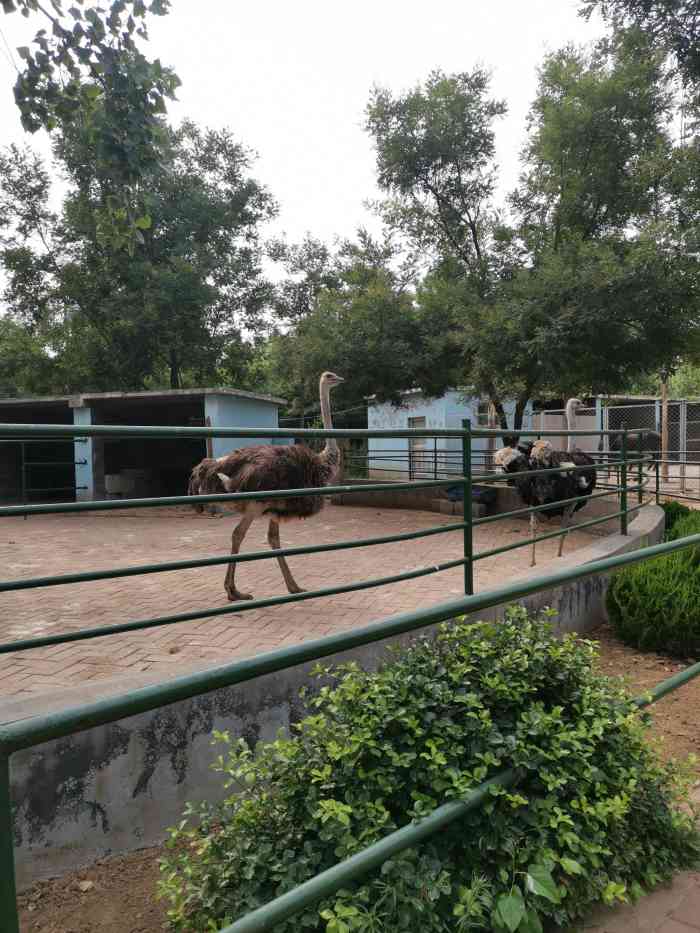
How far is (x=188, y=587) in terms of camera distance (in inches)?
242

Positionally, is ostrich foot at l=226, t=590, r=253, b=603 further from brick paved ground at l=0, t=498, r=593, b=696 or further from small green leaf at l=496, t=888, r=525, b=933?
small green leaf at l=496, t=888, r=525, b=933

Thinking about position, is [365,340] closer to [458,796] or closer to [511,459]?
[511,459]

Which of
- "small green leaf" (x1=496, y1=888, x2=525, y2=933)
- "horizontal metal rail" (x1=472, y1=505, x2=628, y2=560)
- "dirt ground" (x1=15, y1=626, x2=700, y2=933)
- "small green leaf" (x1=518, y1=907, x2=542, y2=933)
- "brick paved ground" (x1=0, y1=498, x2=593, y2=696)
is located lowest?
"dirt ground" (x1=15, y1=626, x2=700, y2=933)

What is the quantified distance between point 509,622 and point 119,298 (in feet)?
51.3

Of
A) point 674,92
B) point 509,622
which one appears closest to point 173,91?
point 509,622

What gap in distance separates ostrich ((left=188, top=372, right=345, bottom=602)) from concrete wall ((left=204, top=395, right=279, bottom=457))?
6.07 meters

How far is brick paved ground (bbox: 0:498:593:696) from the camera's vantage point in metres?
3.96

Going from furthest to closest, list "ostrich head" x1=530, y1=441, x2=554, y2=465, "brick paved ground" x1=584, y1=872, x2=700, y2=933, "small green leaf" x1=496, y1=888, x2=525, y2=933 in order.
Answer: "ostrich head" x1=530, y1=441, x2=554, y2=465 → "brick paved ground" x1=584, y1=872, x2=700, y2=933 → "small green leaf" x1=496, y1=888, x2=525, y2=933

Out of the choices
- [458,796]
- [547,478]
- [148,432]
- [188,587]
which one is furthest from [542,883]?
[547,478]

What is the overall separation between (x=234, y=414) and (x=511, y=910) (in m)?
11.9

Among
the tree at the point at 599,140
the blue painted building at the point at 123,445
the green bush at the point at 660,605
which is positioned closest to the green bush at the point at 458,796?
the green bush at the point at 660,605

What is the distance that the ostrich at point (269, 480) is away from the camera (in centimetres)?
523

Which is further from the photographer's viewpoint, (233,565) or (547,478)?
(547,478)

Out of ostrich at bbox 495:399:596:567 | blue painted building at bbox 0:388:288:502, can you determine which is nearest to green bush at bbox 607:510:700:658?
ostrich at bbox 495:399:596:567
